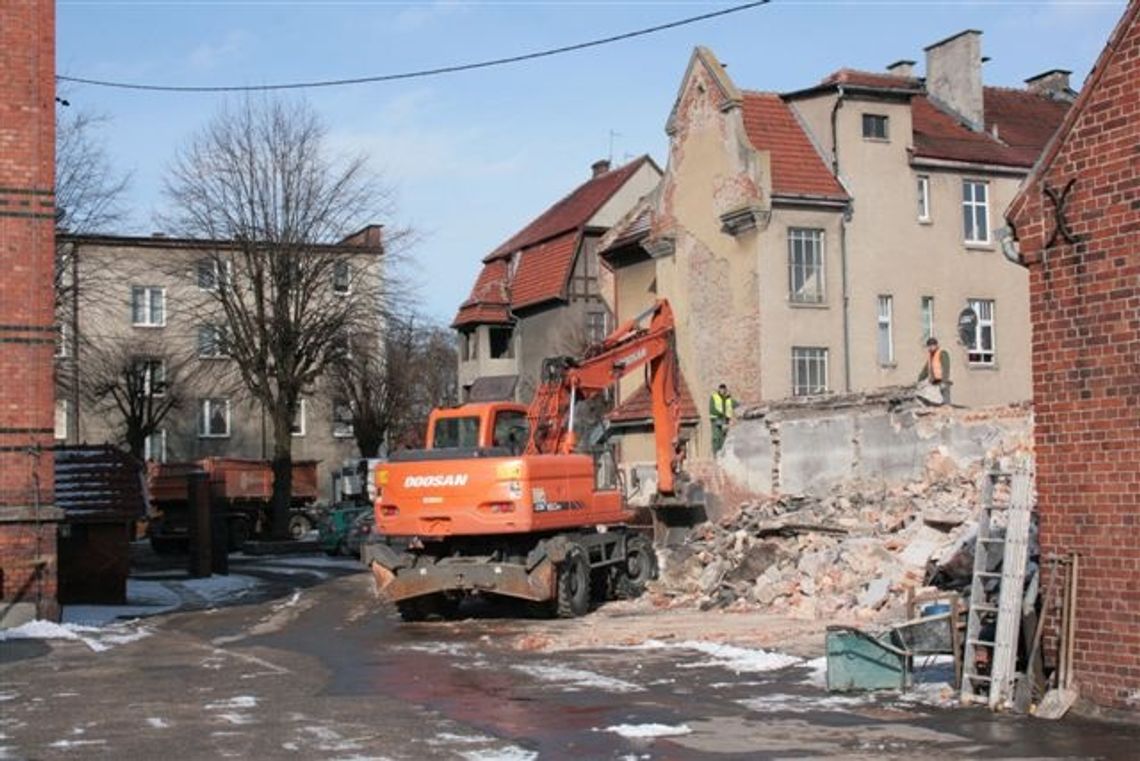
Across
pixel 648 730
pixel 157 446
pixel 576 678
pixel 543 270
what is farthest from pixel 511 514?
pixel 157 446

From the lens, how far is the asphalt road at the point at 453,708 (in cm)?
1033

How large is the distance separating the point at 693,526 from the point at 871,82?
50.4 ft

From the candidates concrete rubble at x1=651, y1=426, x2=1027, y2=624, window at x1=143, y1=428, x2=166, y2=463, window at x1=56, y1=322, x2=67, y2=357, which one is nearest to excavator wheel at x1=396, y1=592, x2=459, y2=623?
concrete rubble at x1=651, y1=426, x2=1027, y2=624

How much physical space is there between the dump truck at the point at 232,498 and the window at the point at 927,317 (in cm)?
1918

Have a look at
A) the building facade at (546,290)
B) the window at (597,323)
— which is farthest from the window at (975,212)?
the window at (597,323)

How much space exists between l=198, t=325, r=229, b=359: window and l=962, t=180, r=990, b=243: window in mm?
24210

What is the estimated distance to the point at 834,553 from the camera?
20.5 meters

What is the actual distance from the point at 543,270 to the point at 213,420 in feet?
61.4

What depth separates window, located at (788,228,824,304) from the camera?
118 ft

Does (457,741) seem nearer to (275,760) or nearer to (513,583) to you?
(275,760)

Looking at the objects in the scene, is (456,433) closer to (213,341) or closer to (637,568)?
(637,568)

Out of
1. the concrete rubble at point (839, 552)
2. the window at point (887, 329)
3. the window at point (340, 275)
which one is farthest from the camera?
the window at point (340, 275)

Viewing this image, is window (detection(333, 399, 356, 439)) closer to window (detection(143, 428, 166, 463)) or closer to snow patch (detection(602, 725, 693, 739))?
window (detection(143, 428, 166, 463))

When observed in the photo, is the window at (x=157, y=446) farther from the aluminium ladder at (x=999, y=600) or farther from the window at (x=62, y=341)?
the aluminium ladder at (x=999, y=600)
